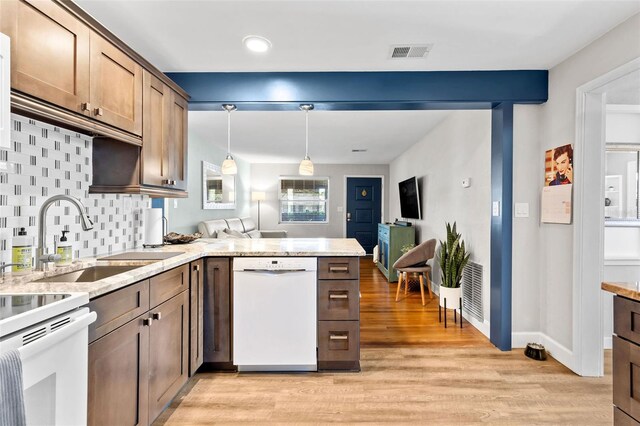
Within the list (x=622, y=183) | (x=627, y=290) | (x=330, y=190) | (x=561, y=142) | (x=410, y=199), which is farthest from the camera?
(x=330, y=190)

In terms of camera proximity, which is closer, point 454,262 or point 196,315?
point 196,315

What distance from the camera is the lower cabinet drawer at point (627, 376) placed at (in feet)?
4.10

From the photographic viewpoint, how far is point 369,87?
106 inches

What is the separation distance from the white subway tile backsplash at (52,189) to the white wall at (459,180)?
10.4 feet

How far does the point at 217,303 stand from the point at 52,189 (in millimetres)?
1208

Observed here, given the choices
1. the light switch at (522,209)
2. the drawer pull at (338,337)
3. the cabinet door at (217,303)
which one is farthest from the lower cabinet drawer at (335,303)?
the light switch at (522,209)

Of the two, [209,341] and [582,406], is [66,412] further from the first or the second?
[582,406]

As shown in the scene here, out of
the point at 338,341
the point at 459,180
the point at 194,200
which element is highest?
the point at 459,180

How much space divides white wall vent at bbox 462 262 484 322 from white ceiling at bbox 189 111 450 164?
1872mm

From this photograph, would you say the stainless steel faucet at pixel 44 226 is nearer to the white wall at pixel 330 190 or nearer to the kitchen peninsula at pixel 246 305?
the kitchen peninsula at pixel 246 305

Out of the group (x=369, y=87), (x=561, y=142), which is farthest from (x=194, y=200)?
(x=561, y=142)

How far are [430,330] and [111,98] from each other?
3.20m

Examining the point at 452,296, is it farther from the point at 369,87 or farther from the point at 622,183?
the point at 369,87

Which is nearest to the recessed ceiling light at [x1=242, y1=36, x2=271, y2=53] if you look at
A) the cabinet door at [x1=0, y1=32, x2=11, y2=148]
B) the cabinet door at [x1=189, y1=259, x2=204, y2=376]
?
the cabinet door at [x1=0, y1=32, x2=11, y2=148]
